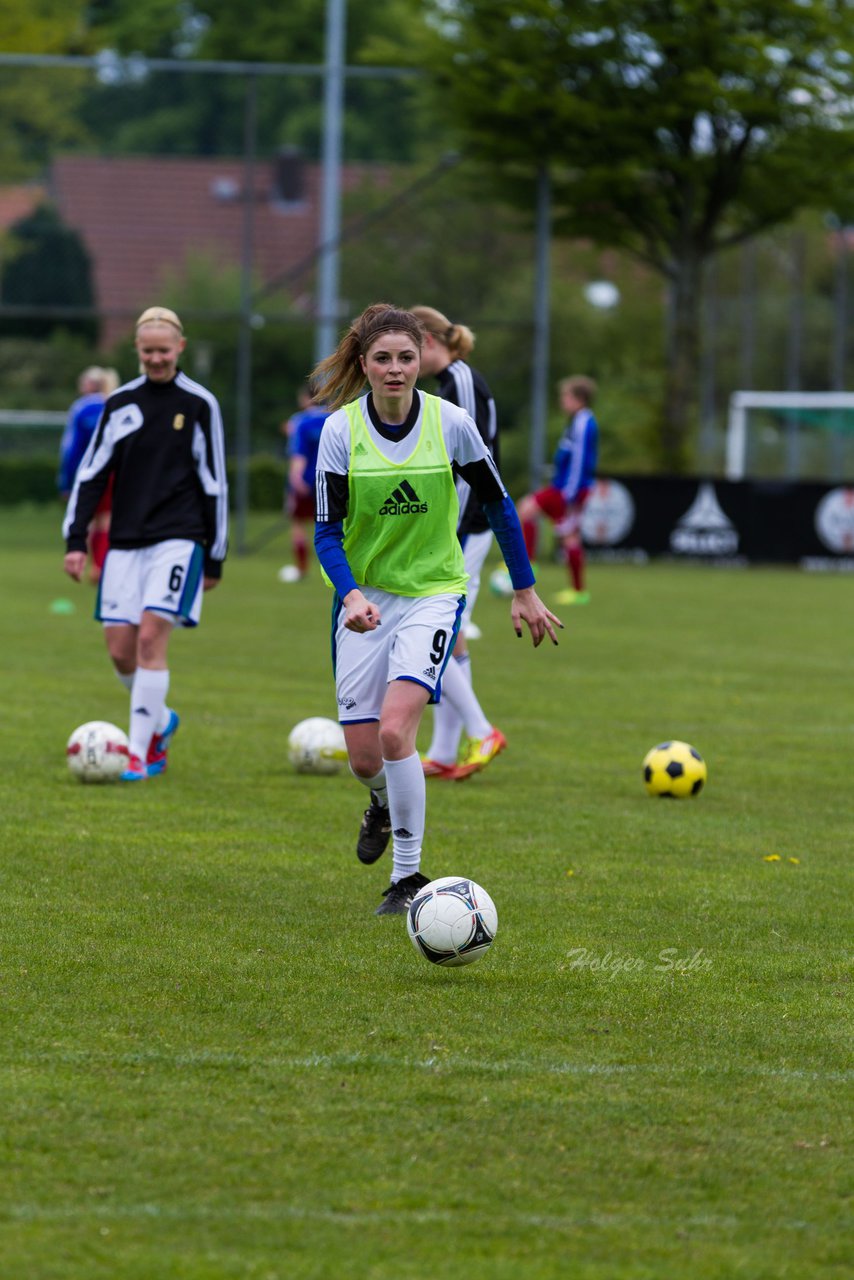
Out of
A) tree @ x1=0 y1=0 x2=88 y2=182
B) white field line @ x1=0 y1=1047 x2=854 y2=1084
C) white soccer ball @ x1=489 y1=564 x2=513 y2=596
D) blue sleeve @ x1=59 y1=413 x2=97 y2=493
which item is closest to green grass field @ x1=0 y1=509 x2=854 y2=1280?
white field line @ x1=0 y1=1047 x2=854 y2=1084

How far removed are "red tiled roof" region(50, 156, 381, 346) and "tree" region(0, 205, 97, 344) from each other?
19 centimetres

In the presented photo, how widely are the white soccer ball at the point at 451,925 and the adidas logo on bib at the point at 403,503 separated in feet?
4.12

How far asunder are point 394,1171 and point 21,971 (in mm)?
1843

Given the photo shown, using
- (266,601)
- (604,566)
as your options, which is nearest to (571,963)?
(266,601)

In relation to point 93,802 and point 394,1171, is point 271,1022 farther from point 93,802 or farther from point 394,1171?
point 93,802

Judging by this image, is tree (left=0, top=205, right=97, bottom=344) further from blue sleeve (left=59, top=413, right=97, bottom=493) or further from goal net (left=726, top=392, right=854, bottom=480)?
goal net (left=726, top=392, right=854, bottom=480)

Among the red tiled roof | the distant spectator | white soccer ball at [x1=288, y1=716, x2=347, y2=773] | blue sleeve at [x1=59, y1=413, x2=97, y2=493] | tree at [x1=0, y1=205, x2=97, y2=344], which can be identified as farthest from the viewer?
the red tiled roof

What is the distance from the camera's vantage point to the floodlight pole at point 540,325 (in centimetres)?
2628

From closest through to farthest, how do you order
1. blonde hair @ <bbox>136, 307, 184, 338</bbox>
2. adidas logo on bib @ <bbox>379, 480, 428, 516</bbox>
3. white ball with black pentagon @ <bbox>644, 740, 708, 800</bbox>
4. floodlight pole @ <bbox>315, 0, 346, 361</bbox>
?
adidas logo on bib @ <bbox>379, 480, 428, 516</bbox> → blonde hair @ <bbox>136, 307, 184, 338</bbox> → white ball with black pentagon @ <bbox>644, 740, 708, 800</bbox> → floodlight pole @ <bbox>315, 0, 346, 361</bbox>

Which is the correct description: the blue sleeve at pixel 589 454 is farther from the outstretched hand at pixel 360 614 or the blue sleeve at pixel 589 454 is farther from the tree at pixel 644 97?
the outstretched hand at pixel 360 614

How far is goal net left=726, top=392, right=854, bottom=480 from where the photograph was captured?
37406 millimetres

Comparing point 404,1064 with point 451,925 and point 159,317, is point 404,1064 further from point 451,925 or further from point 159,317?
point 159,317

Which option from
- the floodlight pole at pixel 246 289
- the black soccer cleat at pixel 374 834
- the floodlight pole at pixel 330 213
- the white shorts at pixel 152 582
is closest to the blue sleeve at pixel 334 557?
the black soccer cleat at pixel 374 834

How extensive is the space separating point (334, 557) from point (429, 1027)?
1.67 metres
